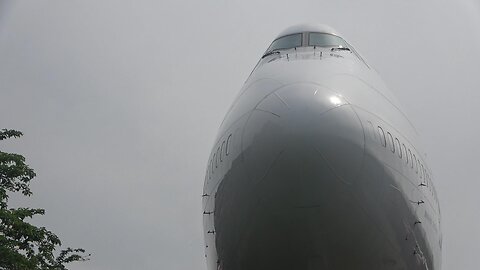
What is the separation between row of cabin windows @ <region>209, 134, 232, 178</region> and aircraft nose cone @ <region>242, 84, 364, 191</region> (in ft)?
1.23

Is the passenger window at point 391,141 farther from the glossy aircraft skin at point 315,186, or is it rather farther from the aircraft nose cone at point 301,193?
the aircraft nose cone at point 301,193

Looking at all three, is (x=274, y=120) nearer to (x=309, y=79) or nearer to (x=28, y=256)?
(x=309, y=79)

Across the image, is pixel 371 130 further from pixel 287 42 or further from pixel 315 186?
pixel 287 42

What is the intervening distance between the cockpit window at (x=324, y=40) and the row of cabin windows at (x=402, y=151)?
274 centimetres

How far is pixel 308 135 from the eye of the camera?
568 centimetres

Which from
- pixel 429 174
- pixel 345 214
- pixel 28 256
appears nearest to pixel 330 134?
pixel 345 214

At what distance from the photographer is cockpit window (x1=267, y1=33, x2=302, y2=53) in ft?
30.8

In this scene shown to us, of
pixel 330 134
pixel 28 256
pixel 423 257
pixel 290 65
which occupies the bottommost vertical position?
pixel 423 257

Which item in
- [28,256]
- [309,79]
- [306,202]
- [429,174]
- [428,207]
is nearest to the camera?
[306,202]

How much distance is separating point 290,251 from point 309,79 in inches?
75.1

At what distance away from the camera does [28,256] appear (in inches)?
634

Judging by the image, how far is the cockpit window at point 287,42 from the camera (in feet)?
30.8

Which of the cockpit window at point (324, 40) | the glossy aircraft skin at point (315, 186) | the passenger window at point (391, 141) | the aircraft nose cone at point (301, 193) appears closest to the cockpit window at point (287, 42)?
the cockpit window at point (324, 40)

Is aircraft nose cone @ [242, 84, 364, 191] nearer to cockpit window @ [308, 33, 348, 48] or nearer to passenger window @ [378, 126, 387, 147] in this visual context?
passenger window @ [378, 126, 387, 147]
